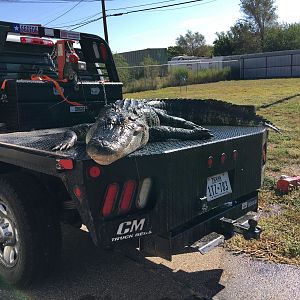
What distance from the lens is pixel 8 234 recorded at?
11.5ft

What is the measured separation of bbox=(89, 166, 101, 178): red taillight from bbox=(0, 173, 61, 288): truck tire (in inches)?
31.6

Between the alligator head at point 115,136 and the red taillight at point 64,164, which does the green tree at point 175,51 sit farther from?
the red taillight at point 64,164

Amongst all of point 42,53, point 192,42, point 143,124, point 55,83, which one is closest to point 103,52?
point 42,53

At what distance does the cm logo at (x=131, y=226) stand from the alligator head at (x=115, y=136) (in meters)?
0.46

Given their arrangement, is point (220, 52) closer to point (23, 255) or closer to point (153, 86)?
point (153, 86)

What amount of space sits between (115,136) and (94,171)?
1.02 feet

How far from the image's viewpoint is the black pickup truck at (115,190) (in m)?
2.84

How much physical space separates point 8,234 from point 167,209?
1.32 meters

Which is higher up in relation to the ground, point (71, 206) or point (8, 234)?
point (71, 206)

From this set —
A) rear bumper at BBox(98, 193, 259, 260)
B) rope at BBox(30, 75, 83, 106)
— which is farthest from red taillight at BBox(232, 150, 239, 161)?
rope at BBox(30, 75, 83, 106)

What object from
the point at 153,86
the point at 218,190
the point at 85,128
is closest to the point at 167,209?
the point at 218,190

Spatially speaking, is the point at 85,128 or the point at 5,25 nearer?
the point at 85,128

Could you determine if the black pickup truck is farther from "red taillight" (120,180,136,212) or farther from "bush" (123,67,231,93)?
"bush" (123,67,231,93)

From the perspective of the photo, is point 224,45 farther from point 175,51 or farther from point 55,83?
point 55,83
